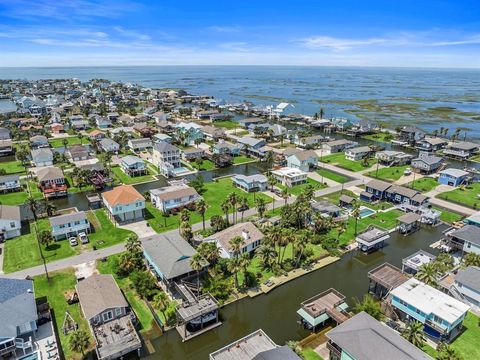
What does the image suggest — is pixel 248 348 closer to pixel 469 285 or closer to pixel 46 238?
pixel 469 285

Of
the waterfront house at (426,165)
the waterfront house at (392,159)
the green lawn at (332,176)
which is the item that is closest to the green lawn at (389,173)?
the waterfront house at (392,159)

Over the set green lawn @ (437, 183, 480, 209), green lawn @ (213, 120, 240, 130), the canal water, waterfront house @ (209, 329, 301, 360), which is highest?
green lawn @ (213, 120, 240, 130)

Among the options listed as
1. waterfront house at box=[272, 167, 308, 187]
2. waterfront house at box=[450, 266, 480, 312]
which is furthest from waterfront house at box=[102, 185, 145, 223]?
waterfront house at box=[450, 266, 480, 312]

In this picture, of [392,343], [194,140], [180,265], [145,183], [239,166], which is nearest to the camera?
[392,343]

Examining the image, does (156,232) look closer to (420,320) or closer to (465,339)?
(420,320)

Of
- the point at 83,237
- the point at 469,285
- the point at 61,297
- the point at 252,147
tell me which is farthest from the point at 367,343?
the point at 252,147

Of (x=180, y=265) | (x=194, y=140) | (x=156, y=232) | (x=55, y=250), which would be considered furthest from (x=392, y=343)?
(x=194, y=140)

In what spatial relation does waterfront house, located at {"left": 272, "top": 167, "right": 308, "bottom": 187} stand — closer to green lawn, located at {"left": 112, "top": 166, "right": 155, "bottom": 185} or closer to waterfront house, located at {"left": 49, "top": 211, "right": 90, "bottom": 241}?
green lawn, located at {"left": 112, "top": 166, "right": 155, "bottom": 185}
